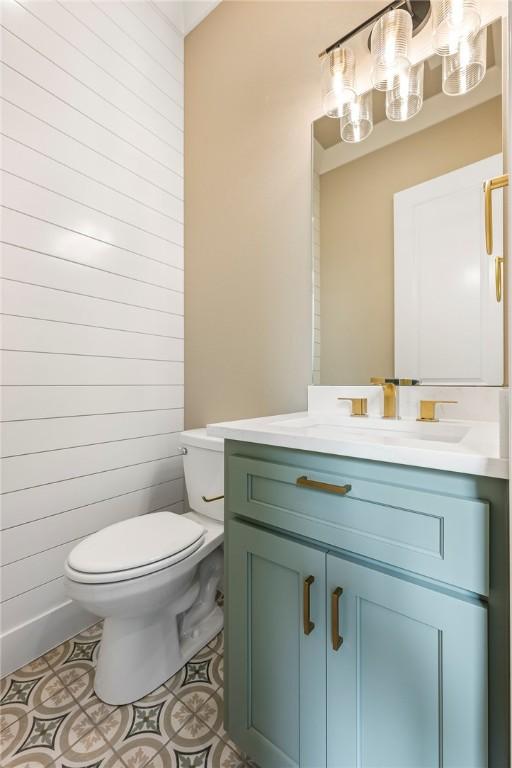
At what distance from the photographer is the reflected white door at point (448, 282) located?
105cm

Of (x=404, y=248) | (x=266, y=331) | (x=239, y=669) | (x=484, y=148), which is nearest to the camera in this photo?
(x=239, y=669)

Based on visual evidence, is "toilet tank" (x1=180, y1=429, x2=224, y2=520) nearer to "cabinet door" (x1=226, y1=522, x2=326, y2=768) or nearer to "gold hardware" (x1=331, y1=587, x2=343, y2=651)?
"cabinet door" (x1=226, y1=522, x2=326, y2=768)

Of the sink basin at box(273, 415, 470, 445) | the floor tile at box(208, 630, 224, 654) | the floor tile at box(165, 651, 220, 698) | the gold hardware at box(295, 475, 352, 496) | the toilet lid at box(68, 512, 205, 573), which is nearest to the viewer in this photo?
the gold hardware at box(295, 475, 352, 496)

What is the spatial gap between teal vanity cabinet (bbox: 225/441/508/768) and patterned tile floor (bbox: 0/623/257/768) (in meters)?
0.19

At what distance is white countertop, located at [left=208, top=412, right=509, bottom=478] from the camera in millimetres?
557

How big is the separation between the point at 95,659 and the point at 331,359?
4.60 ft

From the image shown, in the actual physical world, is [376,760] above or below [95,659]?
above

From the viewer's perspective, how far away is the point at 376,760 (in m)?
0.68

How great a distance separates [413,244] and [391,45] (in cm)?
62

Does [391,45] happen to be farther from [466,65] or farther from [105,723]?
[105,723]

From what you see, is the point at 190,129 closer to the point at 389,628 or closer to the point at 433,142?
the point at 433,142

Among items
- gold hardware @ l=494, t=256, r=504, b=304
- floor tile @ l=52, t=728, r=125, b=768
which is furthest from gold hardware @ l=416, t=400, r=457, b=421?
floor tile @ l=52, t=728, r=125, b=768

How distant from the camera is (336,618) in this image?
0.71 m

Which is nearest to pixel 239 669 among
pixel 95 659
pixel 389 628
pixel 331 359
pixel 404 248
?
pixel 389 628
